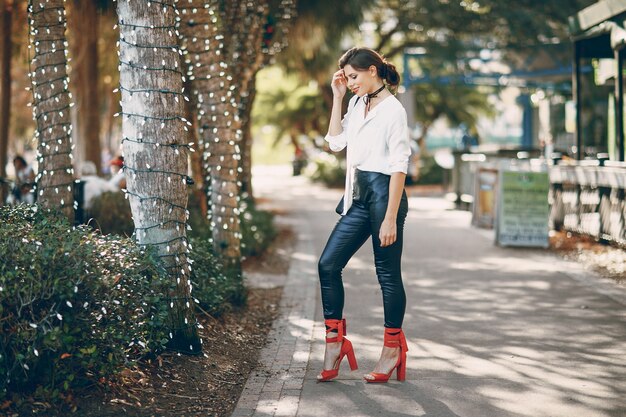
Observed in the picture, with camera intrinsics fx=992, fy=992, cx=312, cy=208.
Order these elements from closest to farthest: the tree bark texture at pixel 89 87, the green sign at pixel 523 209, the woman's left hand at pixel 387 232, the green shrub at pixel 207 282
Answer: the woman's left hand at pixel 387 232 < the green shrub at pixel 207 282 < the green sign at pixel 523 209 < the tree bark texture at pixel 89 87

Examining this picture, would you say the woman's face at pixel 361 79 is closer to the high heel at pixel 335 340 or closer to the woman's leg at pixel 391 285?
the woman's leg at pixel 391 285

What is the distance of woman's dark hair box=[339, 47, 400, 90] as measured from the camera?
5.73 m

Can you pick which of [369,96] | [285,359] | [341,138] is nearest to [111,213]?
[285,359]

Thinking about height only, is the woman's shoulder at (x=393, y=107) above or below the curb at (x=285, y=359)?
above

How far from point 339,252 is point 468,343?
1.76 meters

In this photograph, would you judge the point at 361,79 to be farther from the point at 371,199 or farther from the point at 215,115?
the point at 215,115

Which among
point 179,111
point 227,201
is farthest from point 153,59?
point 227,201

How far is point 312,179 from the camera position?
34062 millimetres

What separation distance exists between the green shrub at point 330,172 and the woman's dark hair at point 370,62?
24457mm

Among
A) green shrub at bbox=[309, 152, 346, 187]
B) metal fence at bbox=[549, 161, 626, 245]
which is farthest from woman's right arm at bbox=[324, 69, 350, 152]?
green shrub at bbox=[309, 152, 346, 187]

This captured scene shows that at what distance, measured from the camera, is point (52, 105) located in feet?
27.5

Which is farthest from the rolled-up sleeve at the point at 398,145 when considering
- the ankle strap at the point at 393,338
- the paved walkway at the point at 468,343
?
the paved walkway at the point at 468,343

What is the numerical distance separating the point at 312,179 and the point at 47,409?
29.2 meters

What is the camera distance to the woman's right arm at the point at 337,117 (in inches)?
232
